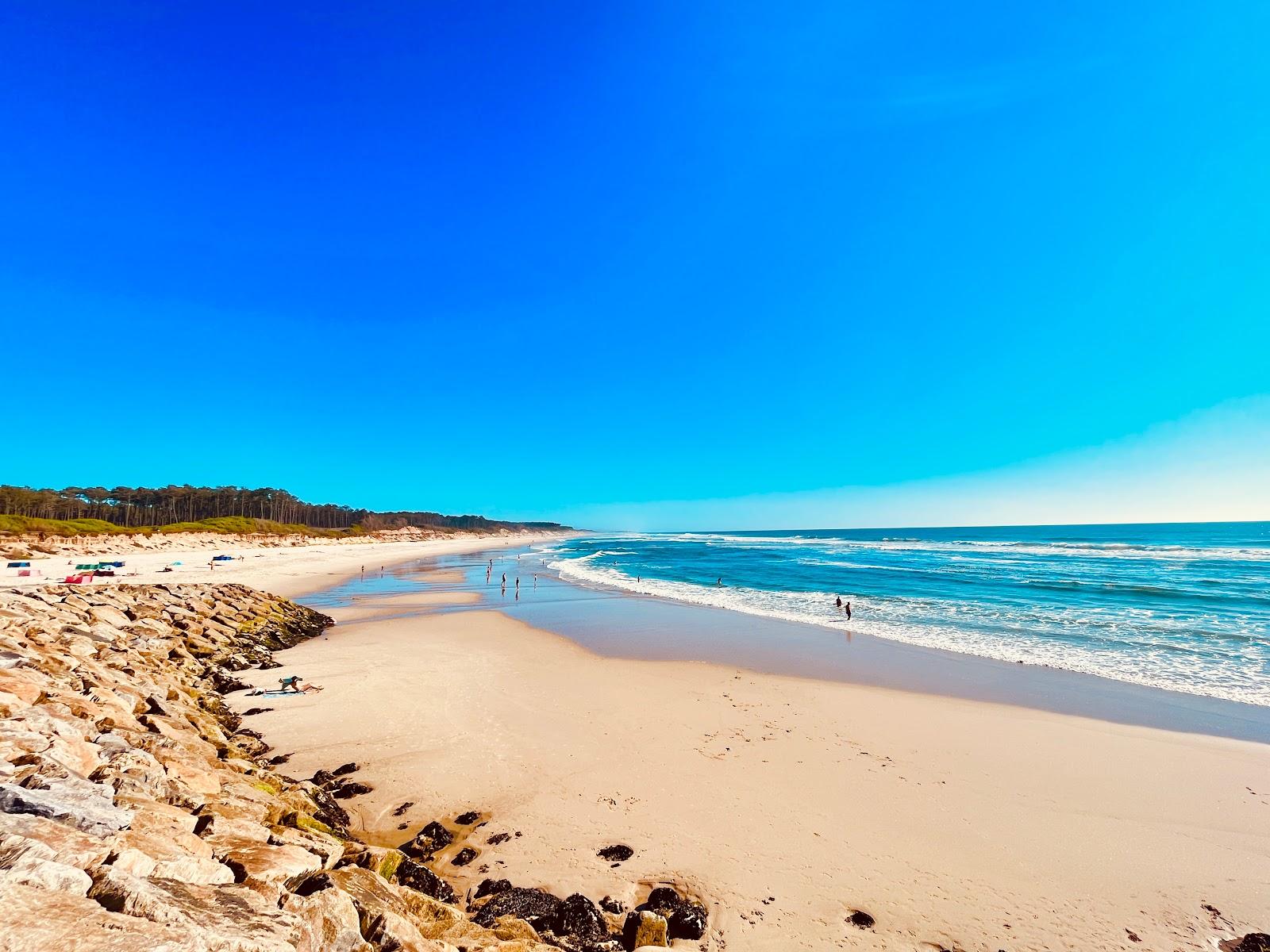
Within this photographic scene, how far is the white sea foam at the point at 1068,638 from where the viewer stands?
15047mm

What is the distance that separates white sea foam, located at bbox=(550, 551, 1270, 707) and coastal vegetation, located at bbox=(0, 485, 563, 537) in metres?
63.1

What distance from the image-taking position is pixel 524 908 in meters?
5.42

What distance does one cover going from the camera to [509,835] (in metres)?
6.90

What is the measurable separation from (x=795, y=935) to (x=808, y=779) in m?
3.53

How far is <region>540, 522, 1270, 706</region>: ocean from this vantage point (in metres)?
16.8

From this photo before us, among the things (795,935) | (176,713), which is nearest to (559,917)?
(795,935)

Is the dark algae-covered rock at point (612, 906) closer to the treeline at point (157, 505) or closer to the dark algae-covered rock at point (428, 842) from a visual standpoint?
the dark algae-covered rock at point (428, 842)

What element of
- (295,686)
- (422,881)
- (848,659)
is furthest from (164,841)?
(848,659)

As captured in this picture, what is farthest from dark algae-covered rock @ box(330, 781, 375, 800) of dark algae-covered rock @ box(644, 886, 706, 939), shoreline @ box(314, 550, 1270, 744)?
shoreline @ box(314, 550, 1270, 744)

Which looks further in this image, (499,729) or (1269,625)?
(1269,625)

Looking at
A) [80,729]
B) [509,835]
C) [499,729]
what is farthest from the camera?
[499,729]

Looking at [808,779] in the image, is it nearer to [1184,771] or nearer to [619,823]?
[619,823]

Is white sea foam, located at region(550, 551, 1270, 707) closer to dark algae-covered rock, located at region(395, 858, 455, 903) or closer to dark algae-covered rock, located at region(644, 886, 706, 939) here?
dark algae-covered rock, located at region(644, 886, 706, 939)

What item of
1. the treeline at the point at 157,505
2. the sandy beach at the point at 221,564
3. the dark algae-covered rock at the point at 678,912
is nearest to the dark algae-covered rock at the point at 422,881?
the dark algae-covered rock at the point at 678,912
